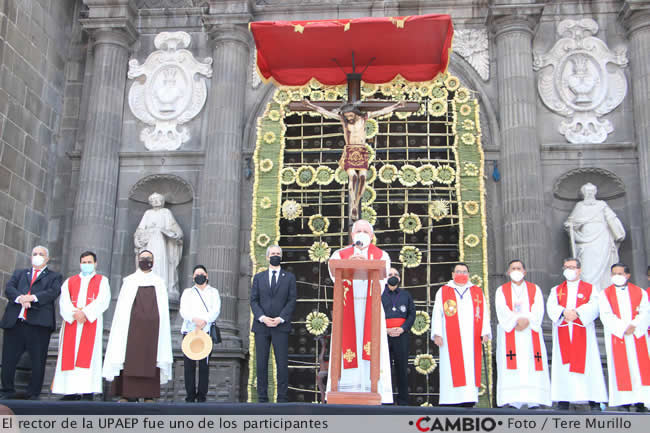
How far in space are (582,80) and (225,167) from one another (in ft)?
20.4

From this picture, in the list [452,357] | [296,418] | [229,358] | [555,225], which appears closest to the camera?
[296,418]

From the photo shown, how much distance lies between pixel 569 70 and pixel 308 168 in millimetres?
4757

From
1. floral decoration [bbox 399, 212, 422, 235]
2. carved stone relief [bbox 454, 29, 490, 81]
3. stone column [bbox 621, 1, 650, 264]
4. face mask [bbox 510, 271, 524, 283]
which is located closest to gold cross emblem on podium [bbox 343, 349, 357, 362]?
face mask [bbox 510, 271, 524, 283]

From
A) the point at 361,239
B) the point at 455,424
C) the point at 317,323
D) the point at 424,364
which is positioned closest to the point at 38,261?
the point at 361,239

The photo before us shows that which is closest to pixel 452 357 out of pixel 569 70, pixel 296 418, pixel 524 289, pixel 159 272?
pixel 524 289

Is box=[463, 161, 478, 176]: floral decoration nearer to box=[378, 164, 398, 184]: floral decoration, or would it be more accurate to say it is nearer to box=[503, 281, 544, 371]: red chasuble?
box=[378, 164, 398, 184]: floral decoration

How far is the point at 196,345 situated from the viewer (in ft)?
29.0

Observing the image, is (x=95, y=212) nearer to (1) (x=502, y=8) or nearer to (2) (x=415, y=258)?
(2) (x=415, y=258)

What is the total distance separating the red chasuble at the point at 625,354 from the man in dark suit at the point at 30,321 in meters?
6.64

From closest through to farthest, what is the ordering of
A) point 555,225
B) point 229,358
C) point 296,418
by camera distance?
point 296,418, point 229,358, point 555,225

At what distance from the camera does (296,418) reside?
21.3ft

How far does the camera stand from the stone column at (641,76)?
39.8ft

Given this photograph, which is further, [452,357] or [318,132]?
[318,132]

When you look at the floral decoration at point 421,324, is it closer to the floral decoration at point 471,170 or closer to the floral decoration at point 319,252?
the floral decoration at point 319,252
